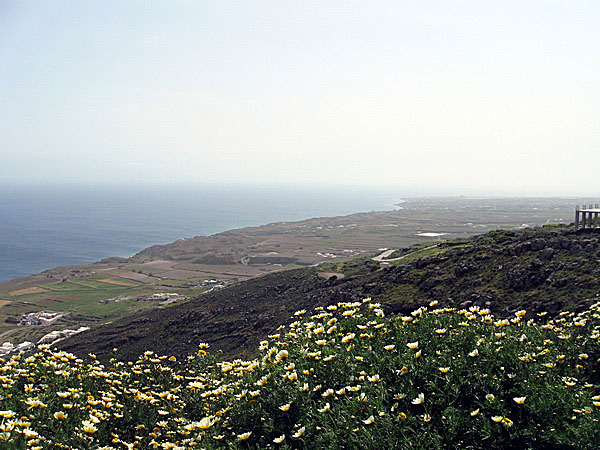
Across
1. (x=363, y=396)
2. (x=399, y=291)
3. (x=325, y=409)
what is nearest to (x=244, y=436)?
(x=325, y=409)

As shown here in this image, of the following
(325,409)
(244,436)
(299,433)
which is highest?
(325,409)


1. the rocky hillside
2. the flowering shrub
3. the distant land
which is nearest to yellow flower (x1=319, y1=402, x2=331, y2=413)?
the flowering shrub

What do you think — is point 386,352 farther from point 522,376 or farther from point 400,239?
point 400,239

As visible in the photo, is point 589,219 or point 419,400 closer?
point 419,400

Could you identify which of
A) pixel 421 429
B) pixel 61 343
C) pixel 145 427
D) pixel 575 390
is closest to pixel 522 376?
pixel 575 390

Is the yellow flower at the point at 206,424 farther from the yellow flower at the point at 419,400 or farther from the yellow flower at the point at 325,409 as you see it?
the yellow flower at the point at 419,400

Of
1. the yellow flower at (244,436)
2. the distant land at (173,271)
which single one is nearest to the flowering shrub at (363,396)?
the yellow flower at (244,436)

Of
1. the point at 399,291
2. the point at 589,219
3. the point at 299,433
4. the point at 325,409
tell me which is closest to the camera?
the point at 299,433

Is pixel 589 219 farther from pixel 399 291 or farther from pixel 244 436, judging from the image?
pixel 244 436
